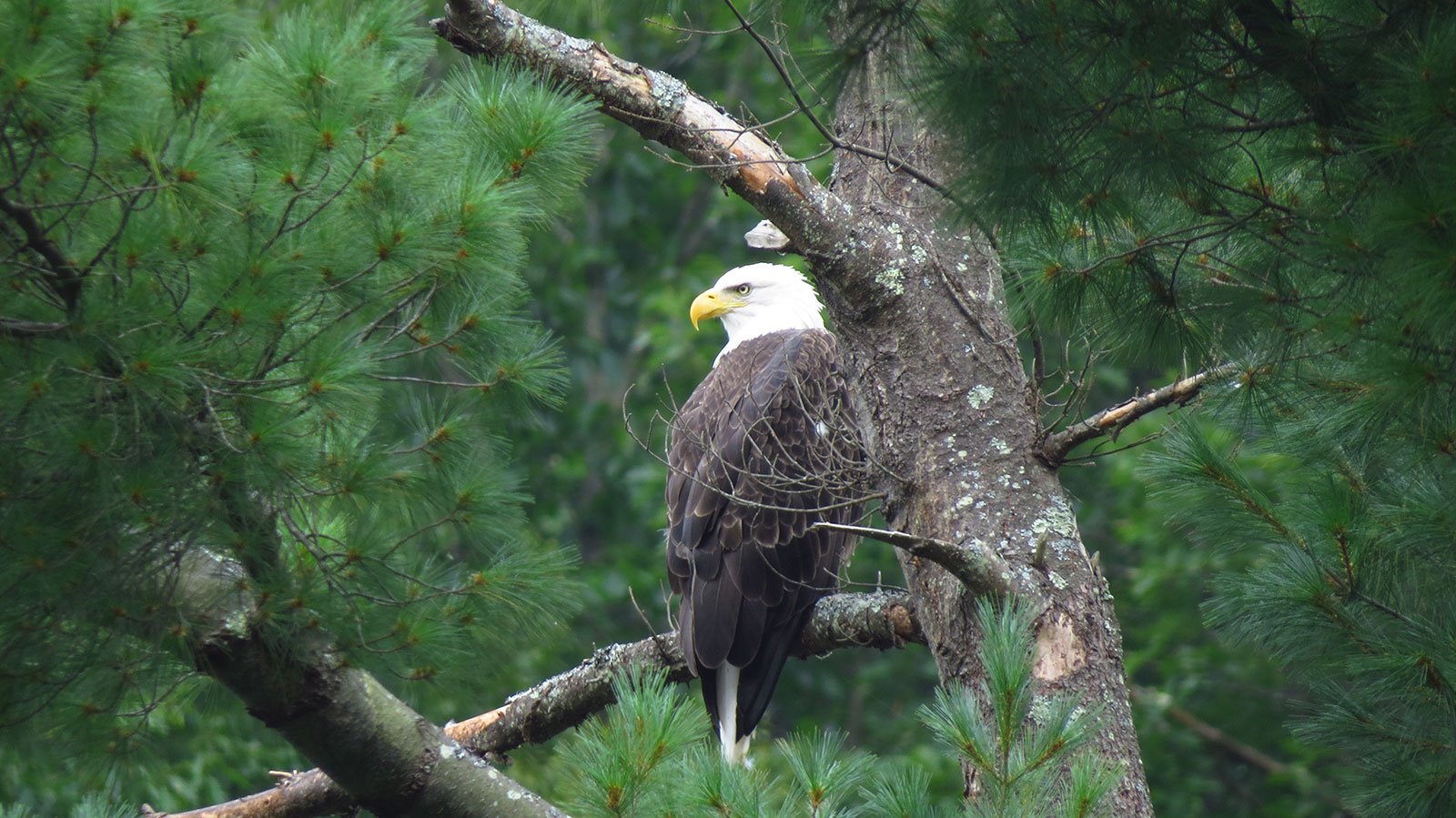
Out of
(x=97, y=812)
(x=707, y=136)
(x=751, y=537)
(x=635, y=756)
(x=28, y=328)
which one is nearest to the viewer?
(x=635, y=756)

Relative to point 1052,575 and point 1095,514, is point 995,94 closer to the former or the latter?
point 1052,575

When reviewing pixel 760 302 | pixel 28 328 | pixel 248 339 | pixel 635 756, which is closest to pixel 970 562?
pixel 635 756

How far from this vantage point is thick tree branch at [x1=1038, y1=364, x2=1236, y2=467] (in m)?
3.11

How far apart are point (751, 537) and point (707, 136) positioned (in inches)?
59.8

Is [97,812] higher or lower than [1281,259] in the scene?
lower

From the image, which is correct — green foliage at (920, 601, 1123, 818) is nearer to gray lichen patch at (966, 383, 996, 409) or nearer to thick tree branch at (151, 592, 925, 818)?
gray lichen patch at (966, 383, 996, 409)

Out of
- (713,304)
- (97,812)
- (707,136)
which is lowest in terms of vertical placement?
(97,812)

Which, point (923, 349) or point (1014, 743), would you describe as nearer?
point (1014, 743)

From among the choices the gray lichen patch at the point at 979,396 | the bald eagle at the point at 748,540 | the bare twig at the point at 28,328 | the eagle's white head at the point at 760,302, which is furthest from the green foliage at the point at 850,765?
the eagle's white head at the point at 760,302

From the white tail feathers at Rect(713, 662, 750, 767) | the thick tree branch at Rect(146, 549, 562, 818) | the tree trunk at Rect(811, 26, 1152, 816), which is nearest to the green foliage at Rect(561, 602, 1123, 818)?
the thick tree branch at Rect(146, 549, 562, 818)

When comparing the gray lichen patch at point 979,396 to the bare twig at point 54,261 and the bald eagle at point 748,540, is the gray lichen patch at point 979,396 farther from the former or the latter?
the bare twig at point 54,261

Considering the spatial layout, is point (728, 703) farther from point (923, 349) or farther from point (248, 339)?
point (248, 339)

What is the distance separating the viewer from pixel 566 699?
4008mm

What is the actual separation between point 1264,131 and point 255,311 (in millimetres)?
1637
